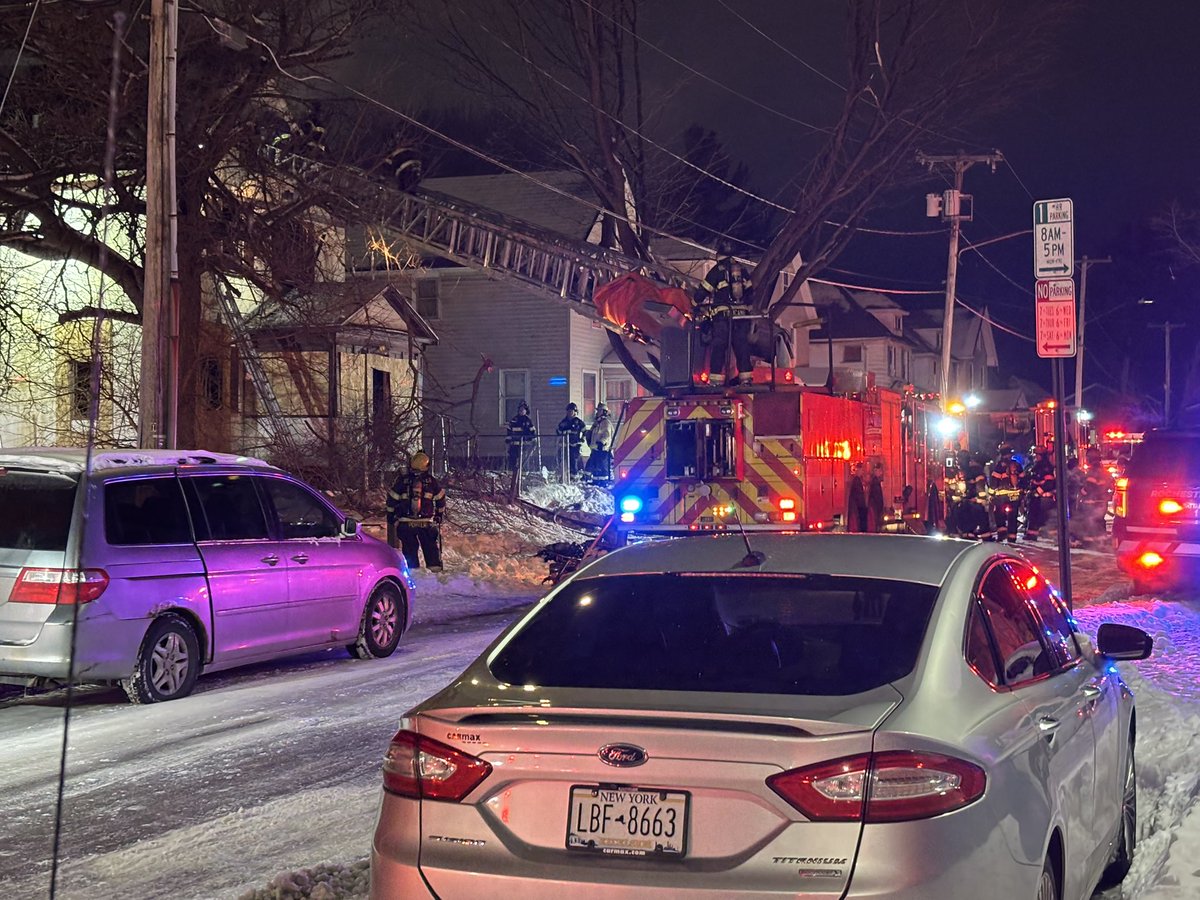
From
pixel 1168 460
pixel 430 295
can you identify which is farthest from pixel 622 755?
pixel 430 295

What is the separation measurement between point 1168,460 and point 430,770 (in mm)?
13626

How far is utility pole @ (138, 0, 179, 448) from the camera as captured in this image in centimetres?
1509

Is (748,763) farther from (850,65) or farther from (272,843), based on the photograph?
(850,65)

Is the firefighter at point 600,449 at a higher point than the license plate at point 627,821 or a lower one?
higher

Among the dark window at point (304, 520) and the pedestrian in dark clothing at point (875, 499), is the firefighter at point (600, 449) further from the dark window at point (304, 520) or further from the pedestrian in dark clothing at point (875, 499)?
the dark window at point (304, 520)

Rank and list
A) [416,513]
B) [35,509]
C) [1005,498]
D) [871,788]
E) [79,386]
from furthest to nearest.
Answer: [1005,498] → [79,386] → [416,513] → [35,509] → [871,788]

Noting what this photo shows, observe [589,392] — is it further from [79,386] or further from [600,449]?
[79,386]

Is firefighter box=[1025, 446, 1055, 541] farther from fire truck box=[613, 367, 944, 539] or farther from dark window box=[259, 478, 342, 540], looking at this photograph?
dark window box=[259, 478, 342, 540]

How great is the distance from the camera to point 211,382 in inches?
912

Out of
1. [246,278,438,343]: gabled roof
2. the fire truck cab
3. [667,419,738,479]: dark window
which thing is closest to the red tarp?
[246,278,438,343]: gabled roof

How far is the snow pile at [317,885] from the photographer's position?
5395 millimetres

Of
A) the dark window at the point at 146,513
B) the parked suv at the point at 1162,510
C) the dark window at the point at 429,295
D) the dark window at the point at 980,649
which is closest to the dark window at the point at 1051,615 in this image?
the dark window at the point at 980,649

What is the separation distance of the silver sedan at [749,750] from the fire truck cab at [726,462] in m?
12.1

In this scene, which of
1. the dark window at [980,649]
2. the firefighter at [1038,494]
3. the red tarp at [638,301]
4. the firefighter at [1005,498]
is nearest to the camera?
the dark window at [980,649]
